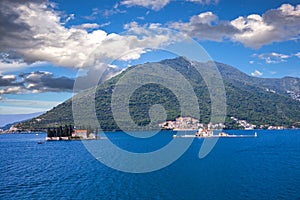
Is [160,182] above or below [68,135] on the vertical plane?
below

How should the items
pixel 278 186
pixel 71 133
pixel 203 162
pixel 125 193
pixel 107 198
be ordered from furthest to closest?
pixel 71 133
pixel 203 162
pixel 278 186
pixel 125 193
pixel 107 198

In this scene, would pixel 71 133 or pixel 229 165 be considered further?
pixel 71 133

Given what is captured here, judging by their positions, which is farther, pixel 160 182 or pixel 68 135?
pixel 68 135

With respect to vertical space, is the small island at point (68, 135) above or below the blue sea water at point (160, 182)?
above

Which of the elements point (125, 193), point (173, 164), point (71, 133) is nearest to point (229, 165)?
point (173, 164)

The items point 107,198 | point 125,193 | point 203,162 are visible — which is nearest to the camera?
point 107,198

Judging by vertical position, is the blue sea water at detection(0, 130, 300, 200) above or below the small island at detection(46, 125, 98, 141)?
below

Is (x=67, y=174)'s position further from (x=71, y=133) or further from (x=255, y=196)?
(x=71, y=133)

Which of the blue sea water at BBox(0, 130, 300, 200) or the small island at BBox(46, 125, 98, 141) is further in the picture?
the small island at BBox(46, 125, 98, 141)

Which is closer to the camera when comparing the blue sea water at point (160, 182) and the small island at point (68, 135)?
the blue sea water at point (160, 182)

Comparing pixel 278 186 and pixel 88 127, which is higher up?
pixel 88 127
